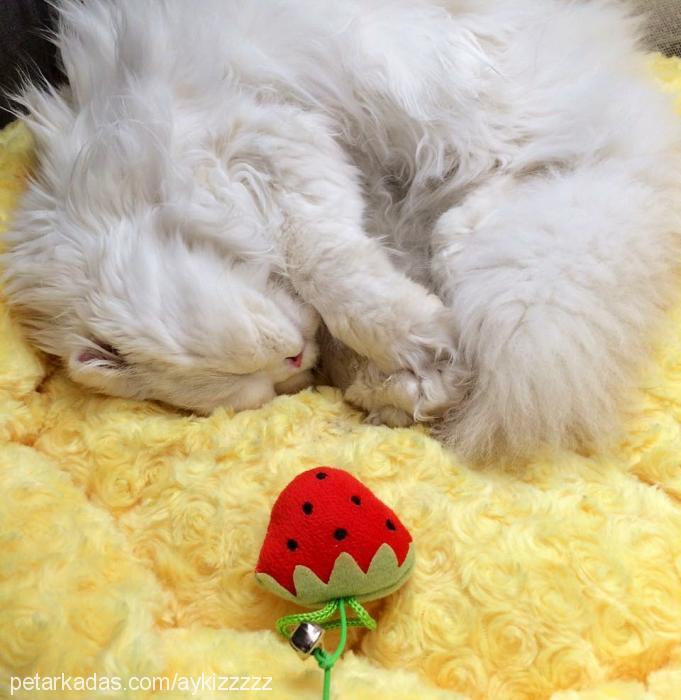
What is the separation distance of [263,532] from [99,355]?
408 mm

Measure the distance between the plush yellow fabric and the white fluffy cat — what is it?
2.9 inches

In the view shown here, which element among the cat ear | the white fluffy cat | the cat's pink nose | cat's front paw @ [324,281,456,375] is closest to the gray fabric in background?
the white fluffy cat

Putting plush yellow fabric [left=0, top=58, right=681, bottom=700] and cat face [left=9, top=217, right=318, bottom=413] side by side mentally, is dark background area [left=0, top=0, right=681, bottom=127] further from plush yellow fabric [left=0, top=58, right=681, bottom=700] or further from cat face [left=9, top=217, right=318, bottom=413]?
plush yellow fabric [left=0, top=58, right=681, bottom=700]

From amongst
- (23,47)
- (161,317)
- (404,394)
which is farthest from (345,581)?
(23,47)

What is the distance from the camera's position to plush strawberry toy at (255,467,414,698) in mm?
825

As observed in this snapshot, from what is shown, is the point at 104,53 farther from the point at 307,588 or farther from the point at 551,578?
the point at 551,578

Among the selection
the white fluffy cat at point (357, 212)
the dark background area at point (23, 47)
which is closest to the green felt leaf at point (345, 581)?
the white fluffy cat at point (357, 212)

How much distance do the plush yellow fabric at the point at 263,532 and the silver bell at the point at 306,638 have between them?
0.07 meters

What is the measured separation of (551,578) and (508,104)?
0.84m

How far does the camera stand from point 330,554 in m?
0.82

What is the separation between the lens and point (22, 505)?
Answer: 959mm

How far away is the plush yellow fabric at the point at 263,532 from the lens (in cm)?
82

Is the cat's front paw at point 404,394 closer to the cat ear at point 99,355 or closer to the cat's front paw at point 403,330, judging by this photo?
the cat's front paw at point 403,330

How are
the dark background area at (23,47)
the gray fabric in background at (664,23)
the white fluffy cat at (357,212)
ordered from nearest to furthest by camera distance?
the white fluffy cat at (357,212) < the dark background area at (23,47) < the gray fabric in background at (664,23)
